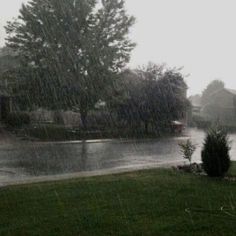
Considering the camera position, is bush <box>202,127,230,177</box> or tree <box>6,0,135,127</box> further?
tree <box>6,0,135,127</box>

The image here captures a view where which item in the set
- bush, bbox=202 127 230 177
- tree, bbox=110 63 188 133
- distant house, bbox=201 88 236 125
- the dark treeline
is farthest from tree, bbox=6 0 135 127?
distant house, bbox=201 88 236 125

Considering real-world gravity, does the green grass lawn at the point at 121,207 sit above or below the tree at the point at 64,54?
below

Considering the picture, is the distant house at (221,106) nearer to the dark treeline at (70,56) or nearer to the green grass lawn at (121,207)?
the dark treeline at (70,56)

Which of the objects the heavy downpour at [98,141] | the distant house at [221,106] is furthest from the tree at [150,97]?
the distant house at [221,106]

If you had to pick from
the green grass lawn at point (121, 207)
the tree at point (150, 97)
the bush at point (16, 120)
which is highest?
the tree at point (150, 97)

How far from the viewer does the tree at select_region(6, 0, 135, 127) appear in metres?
33.6

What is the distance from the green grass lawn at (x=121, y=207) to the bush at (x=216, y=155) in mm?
758

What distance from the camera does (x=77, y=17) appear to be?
3419 cm

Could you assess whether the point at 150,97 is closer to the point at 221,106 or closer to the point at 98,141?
the point at 98,141

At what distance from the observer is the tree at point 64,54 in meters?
33.6

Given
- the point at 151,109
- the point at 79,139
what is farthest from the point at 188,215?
the point at 151,109

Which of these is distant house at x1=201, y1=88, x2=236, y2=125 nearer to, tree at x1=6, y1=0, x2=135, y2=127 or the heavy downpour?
the heavy downpour

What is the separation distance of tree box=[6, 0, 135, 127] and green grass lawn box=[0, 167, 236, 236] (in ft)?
74.5

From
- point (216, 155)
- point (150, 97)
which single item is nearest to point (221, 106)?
point (150, 97)
